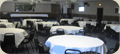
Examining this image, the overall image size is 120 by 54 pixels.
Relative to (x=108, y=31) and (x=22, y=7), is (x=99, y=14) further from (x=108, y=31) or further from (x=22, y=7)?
(x=22, y=7)

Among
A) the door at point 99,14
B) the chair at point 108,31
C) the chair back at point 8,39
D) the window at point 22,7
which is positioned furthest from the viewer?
the window at point 22,7

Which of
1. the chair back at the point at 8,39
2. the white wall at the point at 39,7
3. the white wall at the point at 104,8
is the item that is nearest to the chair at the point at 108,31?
the chair back at the point at 8,39

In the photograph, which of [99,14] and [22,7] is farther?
[22,7]

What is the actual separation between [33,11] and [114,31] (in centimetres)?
1299

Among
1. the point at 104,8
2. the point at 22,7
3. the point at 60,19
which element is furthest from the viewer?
the point at 22,7

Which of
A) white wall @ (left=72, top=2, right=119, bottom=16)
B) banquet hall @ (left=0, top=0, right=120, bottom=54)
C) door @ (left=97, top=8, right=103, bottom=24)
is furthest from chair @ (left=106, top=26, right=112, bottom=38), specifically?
A: door @ (left=97, top=8, right=103, bottom=24)

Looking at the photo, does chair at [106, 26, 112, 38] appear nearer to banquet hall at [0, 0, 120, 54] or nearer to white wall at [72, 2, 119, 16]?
banquet hall at [0, 0, 120, 54]

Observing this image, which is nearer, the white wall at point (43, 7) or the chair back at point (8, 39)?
the chair back at point (8, 39)

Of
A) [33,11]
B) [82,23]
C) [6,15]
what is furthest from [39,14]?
[82,23]

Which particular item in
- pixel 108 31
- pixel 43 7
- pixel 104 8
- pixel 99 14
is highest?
pixel 43 7

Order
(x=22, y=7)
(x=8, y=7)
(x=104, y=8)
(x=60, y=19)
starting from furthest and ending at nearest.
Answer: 1. (x=22, y=7)
2. (x=8, y=7)
3. (x=60, y=19)
4. (x=104, y=8)

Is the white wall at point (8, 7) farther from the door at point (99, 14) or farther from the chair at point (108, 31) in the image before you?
the chair at point (108, 31)

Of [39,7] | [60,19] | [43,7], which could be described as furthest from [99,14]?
[39,7]

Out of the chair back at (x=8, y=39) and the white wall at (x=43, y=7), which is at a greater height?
the white wall at (x=43, y=7)
